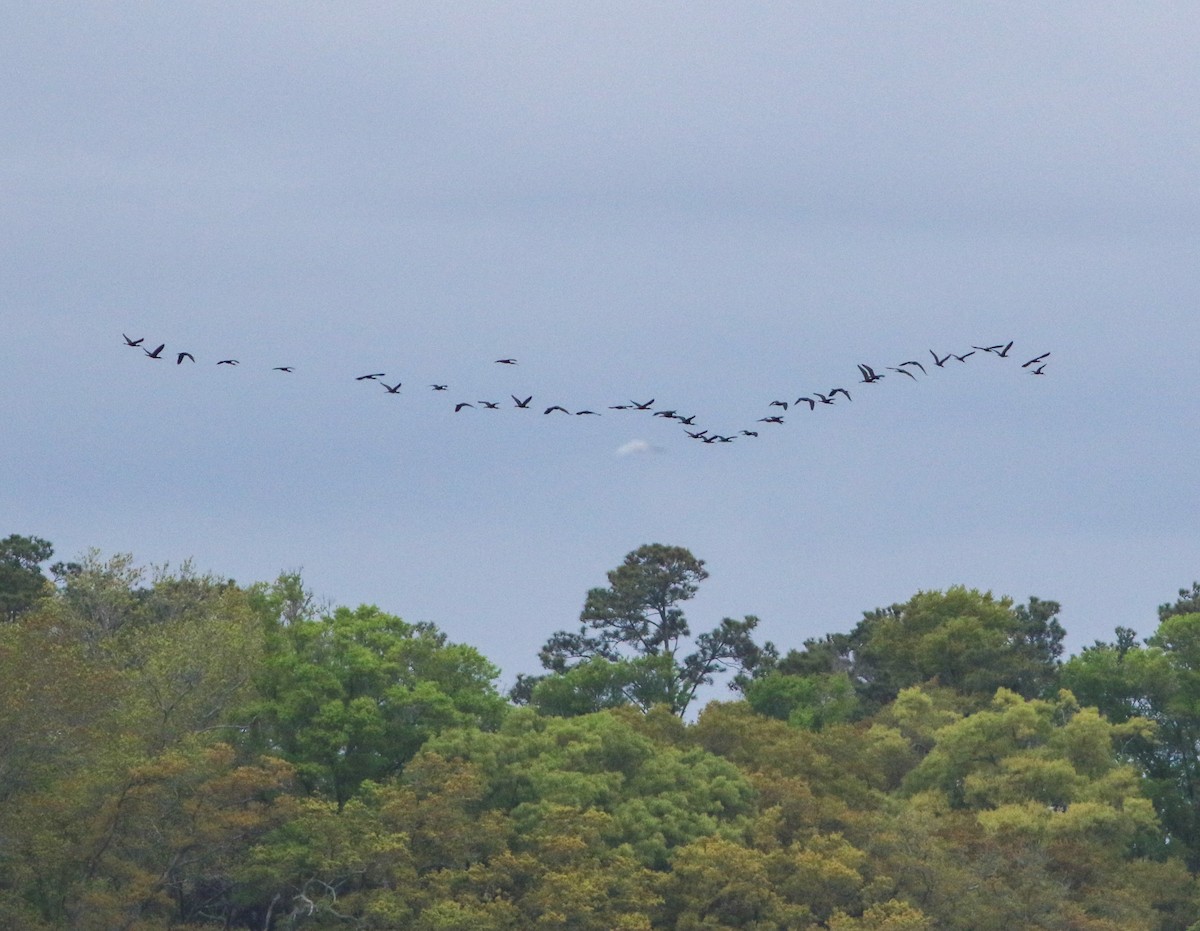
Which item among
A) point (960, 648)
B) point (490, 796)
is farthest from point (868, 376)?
point (960, 648)

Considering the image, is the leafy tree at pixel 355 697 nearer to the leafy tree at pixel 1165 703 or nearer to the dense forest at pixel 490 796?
the dense forest at pixel 490 796

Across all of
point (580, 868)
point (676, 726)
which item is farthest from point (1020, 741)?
point (580, 868)

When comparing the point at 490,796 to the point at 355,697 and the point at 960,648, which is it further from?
the point at 960,648

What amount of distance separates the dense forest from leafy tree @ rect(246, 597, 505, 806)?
8cm

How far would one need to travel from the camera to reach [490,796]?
58.7 m

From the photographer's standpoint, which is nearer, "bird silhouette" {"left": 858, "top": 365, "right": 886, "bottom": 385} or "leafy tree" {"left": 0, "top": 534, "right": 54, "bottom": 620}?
"bird silhouette" {"left": 858, "top": 365, "right": 886, "bottom": 385}

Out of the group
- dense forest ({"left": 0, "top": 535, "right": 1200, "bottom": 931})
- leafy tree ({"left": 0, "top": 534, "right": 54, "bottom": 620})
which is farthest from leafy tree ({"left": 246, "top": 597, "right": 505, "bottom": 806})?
leafy tree ({"left": 0, "top": 534, "right": 54, "bottom": 620})

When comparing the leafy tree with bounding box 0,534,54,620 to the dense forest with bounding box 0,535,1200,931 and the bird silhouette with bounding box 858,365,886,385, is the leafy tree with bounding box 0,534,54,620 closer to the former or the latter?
the dense forest with bounding box 0,535,1200,931

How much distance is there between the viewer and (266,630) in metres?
63.0

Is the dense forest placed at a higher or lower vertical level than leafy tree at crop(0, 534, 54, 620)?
lower

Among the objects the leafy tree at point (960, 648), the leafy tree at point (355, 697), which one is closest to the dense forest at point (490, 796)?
the leafy tree at point (355, 697)

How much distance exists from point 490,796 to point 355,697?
179 inches

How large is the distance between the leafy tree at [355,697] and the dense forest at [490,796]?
0.08 m

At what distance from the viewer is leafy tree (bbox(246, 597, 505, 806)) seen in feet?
194
